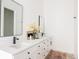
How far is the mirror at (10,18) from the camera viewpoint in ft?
5.71

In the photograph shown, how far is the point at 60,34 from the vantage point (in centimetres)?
406

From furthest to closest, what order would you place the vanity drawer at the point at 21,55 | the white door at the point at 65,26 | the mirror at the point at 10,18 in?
1. the white door at the point at 65,26
2. the mirror at the point at 10,18
3. the vanity drawer at the point at 21,55

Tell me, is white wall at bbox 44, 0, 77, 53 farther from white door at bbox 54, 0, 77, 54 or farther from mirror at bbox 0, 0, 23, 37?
mirror at bbox 0, 0, 23, 37

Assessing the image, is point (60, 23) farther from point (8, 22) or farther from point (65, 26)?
point (8, 22)

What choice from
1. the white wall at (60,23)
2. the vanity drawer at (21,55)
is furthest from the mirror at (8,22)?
the white wall at (60,23)

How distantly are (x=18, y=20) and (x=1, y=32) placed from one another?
27.2 inches

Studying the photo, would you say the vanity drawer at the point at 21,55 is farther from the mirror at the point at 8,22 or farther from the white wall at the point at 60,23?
the white wall at the point at 60,23

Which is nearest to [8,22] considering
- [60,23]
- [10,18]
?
[10,18]

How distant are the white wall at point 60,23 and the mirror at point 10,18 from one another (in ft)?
6.85

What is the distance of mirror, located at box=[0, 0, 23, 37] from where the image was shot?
174 cm

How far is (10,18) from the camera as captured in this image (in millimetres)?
1985

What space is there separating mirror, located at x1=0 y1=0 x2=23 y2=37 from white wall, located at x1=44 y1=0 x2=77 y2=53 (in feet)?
6.85

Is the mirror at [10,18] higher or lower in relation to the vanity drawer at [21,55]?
higher

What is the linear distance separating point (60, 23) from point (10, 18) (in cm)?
260
